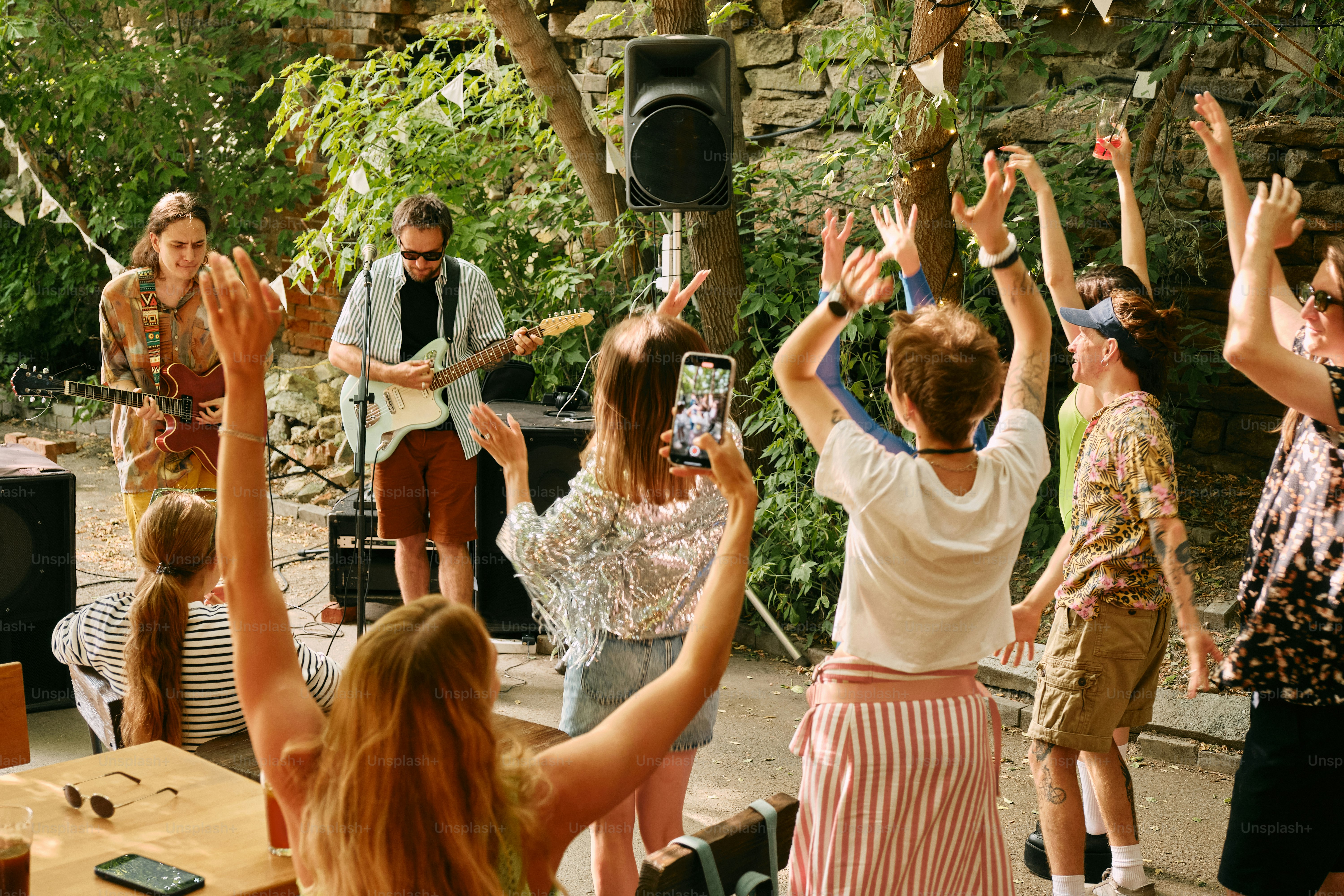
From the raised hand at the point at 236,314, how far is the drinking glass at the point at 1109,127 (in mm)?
2115

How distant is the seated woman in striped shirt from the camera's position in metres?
2.38

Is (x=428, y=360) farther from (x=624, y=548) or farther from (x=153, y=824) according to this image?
(x=153, y=824)

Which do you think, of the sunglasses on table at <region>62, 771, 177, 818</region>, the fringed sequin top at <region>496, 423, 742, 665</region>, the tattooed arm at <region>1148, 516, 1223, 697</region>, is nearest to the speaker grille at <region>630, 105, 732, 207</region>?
the fringed sequin top at <region>496, 423, 742, 665</region>

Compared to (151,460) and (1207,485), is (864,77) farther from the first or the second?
(151,460)

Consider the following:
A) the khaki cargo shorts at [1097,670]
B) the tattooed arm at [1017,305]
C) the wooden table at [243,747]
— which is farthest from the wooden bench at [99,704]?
the khaki cargo shorts at [1097,670]

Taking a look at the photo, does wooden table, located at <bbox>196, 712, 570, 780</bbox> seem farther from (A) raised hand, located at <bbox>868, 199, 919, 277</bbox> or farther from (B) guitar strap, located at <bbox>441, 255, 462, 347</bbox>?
(B) guitar strap, located at <bbox>441, 255, 462, 347</bbox>

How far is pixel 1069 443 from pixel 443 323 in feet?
7.59

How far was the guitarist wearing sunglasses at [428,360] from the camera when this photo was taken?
Answer: 13.9 feet

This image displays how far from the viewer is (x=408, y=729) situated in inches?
46.4

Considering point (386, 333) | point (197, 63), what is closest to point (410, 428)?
point (386, 333)

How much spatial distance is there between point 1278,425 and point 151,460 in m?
4.68

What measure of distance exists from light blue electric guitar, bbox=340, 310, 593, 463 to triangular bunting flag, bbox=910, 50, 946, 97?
1513 millimetres

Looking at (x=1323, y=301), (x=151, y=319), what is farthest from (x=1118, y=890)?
(x=151, y=319)

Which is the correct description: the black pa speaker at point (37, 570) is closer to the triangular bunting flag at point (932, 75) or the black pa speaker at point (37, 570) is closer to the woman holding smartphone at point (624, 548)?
the woman holding smartphone at point (624, 548)
